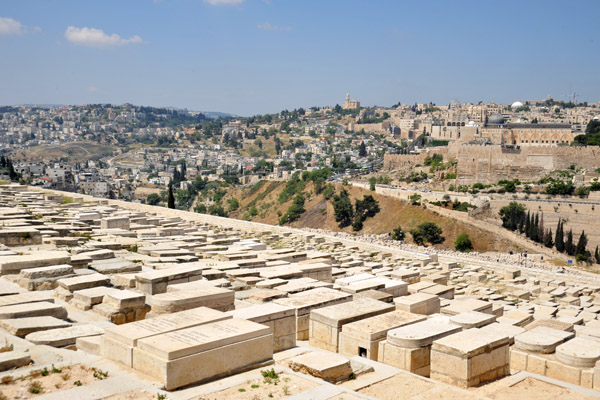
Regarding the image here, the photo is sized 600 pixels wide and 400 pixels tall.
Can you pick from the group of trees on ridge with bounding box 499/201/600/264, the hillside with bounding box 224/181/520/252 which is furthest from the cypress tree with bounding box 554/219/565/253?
the hillside with bounding box 224/181/520/252

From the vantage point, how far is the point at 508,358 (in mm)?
6207

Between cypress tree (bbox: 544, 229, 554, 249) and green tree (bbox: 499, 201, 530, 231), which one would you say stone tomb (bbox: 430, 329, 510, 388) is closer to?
cypress tree (bbox: 544, 229, 554, 249)

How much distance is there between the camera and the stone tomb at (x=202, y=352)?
4.77 metres

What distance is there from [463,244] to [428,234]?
2376 millimetres

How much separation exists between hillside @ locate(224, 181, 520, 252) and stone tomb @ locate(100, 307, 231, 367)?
29.0m

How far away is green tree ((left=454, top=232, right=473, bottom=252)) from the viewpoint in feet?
108

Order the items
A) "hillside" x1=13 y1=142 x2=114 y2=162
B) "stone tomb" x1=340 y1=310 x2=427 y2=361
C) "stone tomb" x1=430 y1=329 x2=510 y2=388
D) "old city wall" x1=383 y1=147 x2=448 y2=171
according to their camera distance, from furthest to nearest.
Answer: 1. "hillside" x1=13 y1=142 x2=114 y2=162
2. "old city wall" x1=383 y1=147 x2=448 y2=171
3. "stone tomb" x1=340 y1=310 x2=427 y2=361
4. "stone tomb" x1=430 y1=329 x2=510 y2=388

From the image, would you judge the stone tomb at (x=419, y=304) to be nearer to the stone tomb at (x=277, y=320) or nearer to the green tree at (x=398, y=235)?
the stone tomb at (x=277, y=320)

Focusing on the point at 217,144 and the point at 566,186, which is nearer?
the point at 566,186

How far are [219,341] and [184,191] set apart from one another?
64.9 metres

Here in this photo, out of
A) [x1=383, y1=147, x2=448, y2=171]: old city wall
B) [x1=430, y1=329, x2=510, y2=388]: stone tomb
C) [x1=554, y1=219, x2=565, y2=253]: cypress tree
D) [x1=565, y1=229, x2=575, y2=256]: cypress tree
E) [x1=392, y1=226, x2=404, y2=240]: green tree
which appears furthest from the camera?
[x1=383, y1=147, x2=448, y2=171]: old city wall

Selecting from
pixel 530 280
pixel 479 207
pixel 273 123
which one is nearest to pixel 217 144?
pixel 273 123

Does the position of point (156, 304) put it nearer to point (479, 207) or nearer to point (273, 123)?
point (479, 207)

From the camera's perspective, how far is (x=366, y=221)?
135 ft
